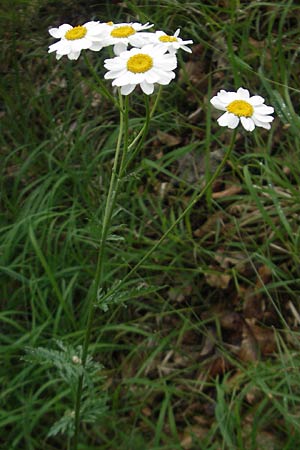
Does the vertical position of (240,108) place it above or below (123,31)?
below

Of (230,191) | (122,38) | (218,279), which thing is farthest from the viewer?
(230,191)

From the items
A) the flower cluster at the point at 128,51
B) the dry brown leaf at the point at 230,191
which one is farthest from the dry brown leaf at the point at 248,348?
the flower cluster at the point at 128,51

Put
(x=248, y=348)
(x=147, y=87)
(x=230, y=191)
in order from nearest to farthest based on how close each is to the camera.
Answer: (x=147, y=87) → (x=248, y=348) → (x=230, y=191)

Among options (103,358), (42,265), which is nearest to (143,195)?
(42,265)

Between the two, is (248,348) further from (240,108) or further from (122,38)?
(122,38)

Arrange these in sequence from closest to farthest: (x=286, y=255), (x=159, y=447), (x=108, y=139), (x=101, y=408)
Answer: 1. (x=101, y=408)
2. (x=159, y=447)
3. (x=286, y=255)
4. (x=108, y=139)

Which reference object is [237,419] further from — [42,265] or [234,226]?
[42,265]

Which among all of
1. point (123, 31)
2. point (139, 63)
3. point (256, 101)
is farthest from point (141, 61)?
point (256, 101)
